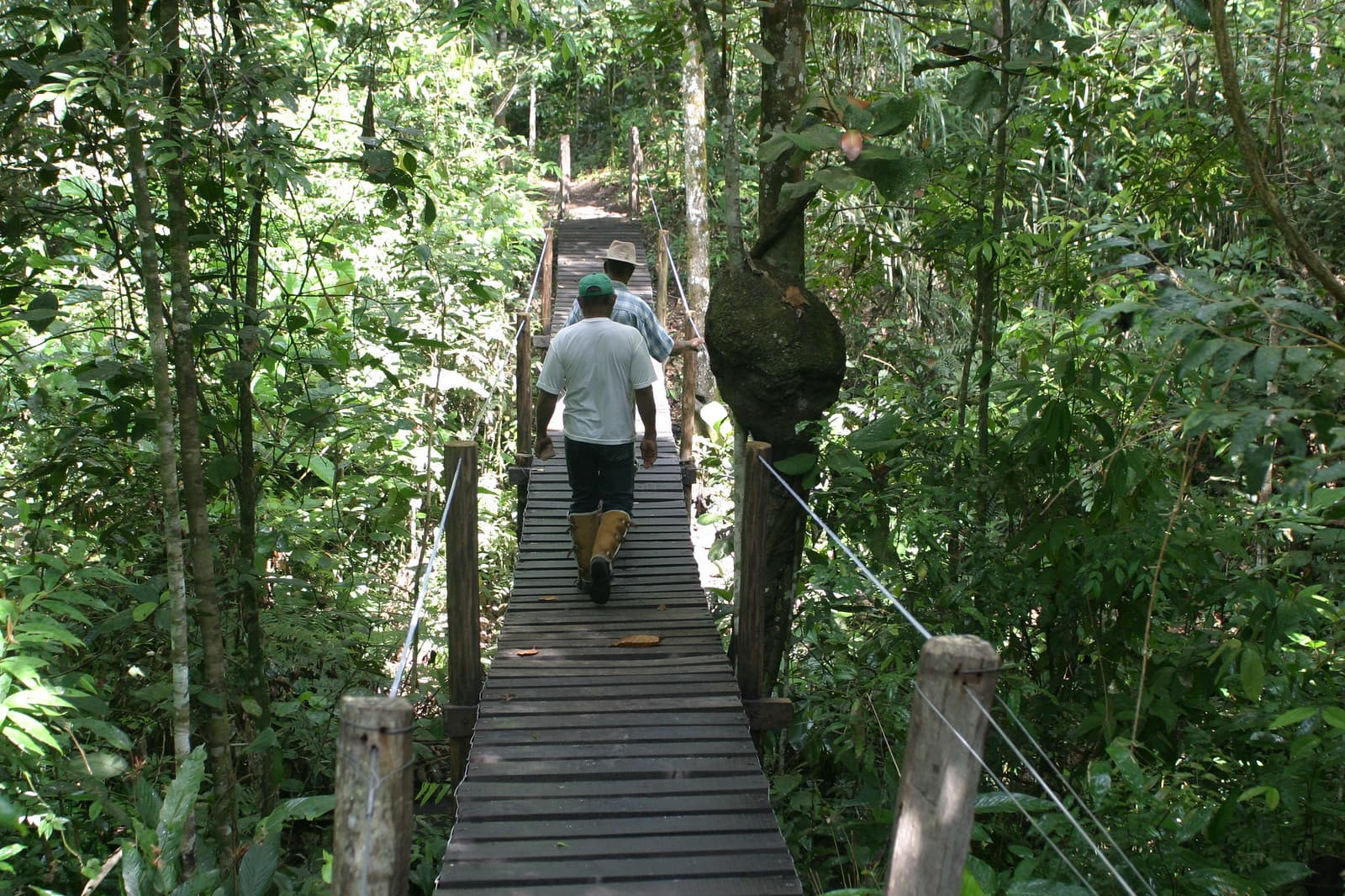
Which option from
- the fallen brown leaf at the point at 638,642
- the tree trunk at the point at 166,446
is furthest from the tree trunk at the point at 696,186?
the tree trunk at the point at 166,446

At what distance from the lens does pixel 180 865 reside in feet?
9.91

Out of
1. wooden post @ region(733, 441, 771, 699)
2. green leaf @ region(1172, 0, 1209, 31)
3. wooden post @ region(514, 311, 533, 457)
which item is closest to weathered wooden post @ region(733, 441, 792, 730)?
wooden post @ region(733, 441, 771, 699)

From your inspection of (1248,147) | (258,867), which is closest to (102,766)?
(258,867)

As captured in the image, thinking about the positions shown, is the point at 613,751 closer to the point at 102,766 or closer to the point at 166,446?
the point at 102,766

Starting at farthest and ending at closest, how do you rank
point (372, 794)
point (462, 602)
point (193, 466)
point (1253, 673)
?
point (462, 602), point (193, 466), point (1253, 673), point (372, 794)

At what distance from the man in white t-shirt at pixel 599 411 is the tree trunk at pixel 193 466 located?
166 cm

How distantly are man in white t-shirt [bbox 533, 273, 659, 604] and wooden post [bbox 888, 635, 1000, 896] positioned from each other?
274cm

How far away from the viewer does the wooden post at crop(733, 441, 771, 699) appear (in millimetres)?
3727

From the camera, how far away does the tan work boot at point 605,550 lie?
4.44 meters

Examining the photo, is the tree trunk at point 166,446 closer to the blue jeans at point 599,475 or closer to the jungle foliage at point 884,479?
the jungle foliage at point 884,479

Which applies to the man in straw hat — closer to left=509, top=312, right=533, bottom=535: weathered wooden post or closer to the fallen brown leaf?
left=509, top=312, right=533, bottom=535: weathered wooden post

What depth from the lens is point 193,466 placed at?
3.13m

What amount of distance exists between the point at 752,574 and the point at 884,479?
963 millimetres

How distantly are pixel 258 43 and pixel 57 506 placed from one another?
5.99ft
